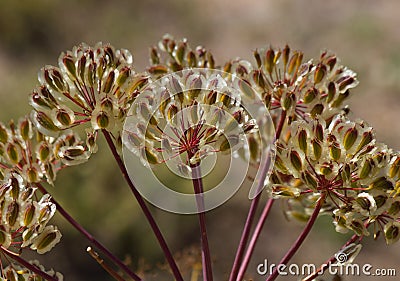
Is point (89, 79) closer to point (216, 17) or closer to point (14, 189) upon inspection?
point (14, 189)

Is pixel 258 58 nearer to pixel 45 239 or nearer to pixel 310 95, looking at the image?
pixel 310 95

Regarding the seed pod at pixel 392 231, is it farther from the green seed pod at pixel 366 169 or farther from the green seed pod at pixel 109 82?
the green seed pod at pixel 109 82

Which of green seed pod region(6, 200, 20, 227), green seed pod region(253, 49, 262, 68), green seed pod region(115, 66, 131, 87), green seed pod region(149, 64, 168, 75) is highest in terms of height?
green seed pod region(253, 49, 262, 68)

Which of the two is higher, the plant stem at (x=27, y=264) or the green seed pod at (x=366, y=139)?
the green seed pod at (x=366, y=139)

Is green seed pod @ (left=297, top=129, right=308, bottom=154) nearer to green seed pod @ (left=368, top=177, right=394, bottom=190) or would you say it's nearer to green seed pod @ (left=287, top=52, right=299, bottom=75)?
green seed pod @ (left=368, top=177, right=394, bottom=190)

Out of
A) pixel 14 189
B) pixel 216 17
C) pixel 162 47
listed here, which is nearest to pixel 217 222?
pixel 216 17

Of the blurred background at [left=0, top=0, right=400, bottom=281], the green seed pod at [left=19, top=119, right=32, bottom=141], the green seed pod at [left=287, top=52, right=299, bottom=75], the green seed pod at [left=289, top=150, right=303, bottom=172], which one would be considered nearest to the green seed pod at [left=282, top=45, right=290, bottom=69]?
the green seed pod at [left=287, top=52, right=299, bottom=75]

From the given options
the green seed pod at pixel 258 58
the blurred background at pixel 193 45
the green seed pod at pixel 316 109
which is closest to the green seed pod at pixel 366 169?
the green seed pod at pixel 316 109
